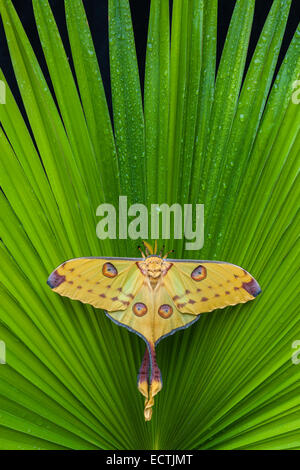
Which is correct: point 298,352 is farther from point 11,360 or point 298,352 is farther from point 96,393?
point 11,360

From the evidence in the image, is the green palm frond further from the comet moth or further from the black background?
the black background

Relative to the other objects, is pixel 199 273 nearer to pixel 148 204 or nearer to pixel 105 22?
pixel 148 204

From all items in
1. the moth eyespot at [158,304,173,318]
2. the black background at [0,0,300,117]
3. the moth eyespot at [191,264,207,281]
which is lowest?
the moth eyespot at [158,304,173,318]

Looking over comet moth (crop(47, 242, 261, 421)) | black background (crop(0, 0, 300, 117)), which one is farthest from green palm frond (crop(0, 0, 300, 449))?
black background (crop(0, 0, 300, 117))

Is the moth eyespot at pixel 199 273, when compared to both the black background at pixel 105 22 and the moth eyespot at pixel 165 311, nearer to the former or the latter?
the moth eyespot at pixel 165 311

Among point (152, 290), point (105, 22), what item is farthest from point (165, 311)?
point (105, 22)

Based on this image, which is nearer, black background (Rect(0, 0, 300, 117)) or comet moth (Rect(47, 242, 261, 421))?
comet moth (Rect(47, 242, 261, 421))

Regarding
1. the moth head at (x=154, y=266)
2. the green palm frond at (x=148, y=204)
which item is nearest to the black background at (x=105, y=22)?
the green palm frond at (x=148, y=204)
